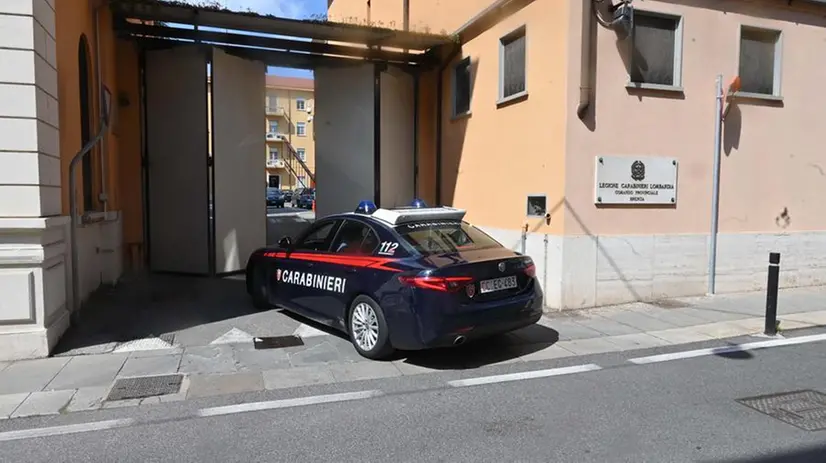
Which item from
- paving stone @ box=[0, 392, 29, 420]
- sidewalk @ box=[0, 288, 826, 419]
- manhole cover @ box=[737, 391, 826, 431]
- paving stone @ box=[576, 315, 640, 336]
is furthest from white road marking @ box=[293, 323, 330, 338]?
manhole cover @ box=[737, 391, 826, 431]

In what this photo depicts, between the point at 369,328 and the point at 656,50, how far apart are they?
6.44m

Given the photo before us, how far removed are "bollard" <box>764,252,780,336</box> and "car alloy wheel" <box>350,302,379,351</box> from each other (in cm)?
477

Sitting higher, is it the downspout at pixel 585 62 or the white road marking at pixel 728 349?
the downspout at pixel 585 62

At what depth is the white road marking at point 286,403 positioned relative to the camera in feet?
14.6

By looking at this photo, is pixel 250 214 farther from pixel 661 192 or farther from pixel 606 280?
pixel 661 192

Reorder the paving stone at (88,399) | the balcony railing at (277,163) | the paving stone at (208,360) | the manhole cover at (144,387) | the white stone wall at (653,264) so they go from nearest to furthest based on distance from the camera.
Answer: the paving stone at (88,399)
the manhole cover at (144,387)
the paving stone at (208,360)
the white stone wall at (653,264)
the balcony railing at (277,163)

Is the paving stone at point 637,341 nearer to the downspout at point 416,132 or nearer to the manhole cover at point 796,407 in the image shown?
the manhole cover at point 796,407

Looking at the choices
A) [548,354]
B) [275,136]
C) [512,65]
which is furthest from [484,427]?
[275,136]

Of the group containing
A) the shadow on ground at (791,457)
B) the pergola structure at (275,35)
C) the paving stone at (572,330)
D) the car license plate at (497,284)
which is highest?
the pergola structure at (275,35)

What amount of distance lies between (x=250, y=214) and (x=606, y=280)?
22.2 ft

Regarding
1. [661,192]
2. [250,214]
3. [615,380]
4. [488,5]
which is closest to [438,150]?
[488,5]

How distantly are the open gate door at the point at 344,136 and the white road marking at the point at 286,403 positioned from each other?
7224 millimetres

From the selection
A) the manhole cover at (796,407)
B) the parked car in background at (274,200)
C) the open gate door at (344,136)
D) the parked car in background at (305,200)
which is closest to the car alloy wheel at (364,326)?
the manhole cover at (796,407)

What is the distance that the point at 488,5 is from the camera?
1003 cm
